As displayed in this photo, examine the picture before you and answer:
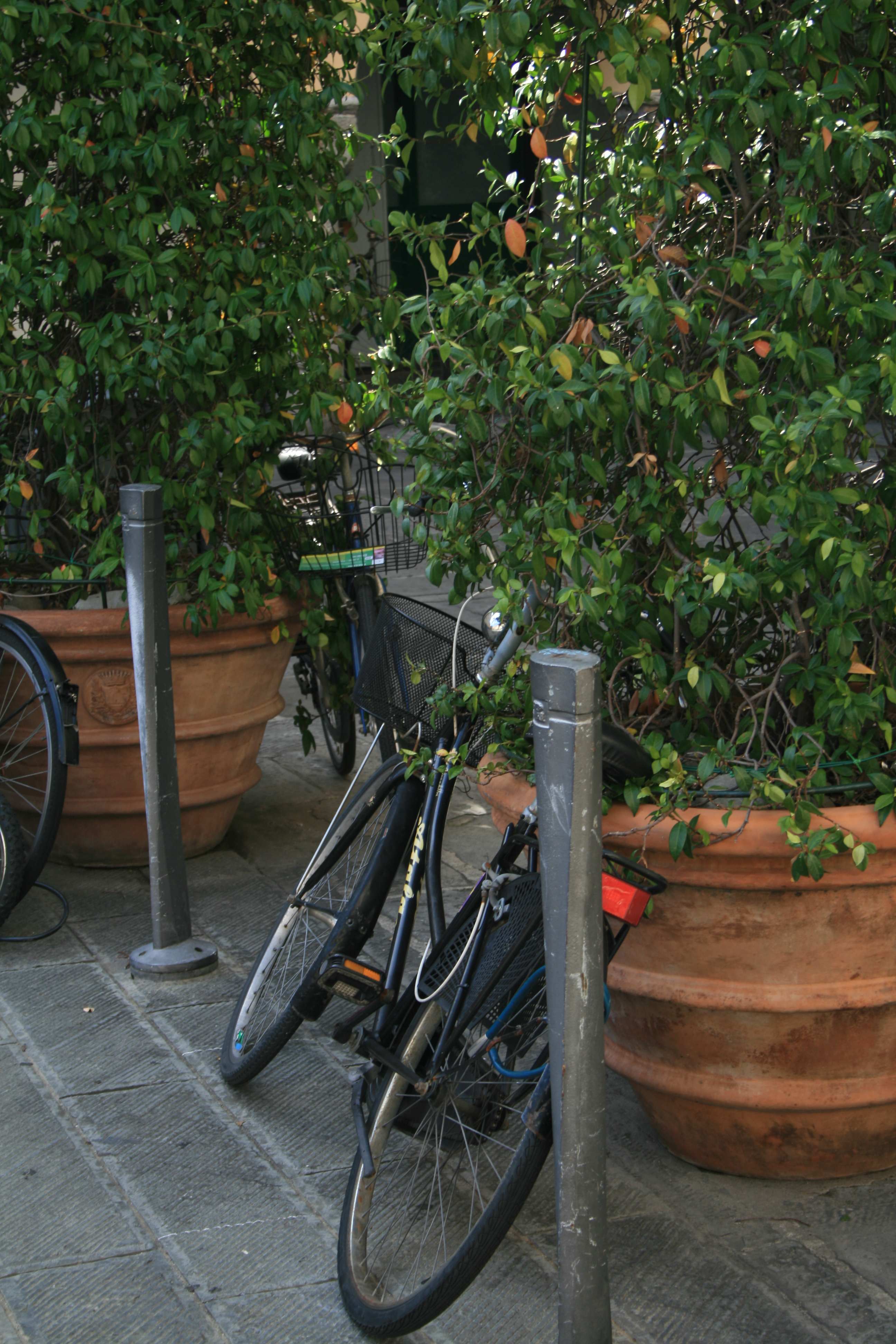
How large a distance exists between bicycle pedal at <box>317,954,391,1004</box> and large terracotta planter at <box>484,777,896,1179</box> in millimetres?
422

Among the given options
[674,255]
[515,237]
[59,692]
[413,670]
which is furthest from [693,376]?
[59,692]

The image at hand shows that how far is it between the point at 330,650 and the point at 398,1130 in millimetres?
2374

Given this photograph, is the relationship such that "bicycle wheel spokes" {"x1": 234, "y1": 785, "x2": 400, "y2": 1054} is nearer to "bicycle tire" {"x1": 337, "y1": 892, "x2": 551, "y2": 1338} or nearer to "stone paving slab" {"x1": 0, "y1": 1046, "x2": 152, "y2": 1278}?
"stone paving slab" {"x1": 0, "y1": 1046, "x2": 152, "y2": 1278}

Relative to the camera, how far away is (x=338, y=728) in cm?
555

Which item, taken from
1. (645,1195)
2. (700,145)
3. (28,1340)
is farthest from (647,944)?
(700,145)

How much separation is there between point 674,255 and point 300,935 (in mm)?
1792

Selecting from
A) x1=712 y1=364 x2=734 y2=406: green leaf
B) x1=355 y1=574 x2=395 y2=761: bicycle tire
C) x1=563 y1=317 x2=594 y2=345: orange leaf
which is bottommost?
x1=355 y1=574 x2=395 y2=761: bicycle tire

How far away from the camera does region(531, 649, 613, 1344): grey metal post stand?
82.2 inches

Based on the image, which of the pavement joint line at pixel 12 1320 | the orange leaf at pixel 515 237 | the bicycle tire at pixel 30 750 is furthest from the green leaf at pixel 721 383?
the bicycle tire at pixel 30 750

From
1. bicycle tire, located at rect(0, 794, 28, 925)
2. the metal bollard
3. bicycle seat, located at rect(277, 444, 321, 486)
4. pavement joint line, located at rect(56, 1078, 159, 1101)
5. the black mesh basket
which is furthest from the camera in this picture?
bicycle seat, located at rect(277, 444, 321, 486)

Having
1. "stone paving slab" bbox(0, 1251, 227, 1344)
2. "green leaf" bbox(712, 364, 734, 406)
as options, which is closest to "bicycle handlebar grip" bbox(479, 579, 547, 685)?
"green leaf" bbox(712, 364, 734, 406)

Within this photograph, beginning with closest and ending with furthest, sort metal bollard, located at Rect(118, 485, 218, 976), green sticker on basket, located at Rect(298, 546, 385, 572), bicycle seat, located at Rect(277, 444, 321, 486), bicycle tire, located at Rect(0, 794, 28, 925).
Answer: metal bollard, located at Rect(118, 485, 218, 976), bicycle tire, located at Rect(0, 794, 28, 925), green sticker on basket, located at Rect(298, 546, 385, 572), bicycle seat, located at Rect(277, 444, 321, 486)

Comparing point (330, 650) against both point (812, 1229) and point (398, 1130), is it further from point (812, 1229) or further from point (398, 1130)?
point (812, 1229)

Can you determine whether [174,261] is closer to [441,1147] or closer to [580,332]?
[580,332]
